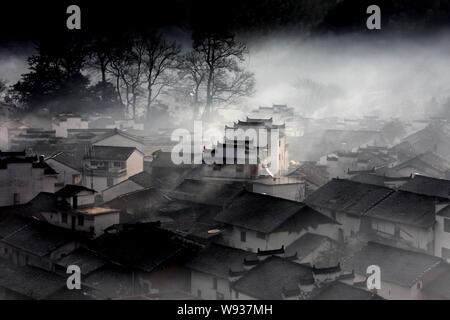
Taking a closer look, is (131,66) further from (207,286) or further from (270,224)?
(207,286)

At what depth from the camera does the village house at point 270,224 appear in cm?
1352

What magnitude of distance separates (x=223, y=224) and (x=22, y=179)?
5804 millimetres

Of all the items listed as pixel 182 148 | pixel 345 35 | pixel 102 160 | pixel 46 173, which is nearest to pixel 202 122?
pixel 182 148

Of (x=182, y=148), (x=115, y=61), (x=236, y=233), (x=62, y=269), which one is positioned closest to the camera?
(x=62, y=269)

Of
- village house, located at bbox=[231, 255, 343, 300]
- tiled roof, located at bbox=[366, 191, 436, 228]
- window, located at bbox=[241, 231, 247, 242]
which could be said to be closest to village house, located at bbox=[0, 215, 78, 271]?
window, located at bbox=[241, 231, 247, 242]

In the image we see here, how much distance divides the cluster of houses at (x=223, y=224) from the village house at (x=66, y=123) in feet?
9.50

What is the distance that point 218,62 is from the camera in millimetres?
26641

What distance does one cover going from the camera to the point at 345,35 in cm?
3597

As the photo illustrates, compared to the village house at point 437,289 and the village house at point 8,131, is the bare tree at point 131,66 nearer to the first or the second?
the village house at point 8,131

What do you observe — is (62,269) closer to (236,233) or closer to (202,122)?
(236,233)

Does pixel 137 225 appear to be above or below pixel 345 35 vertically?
below

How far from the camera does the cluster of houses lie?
1171cm

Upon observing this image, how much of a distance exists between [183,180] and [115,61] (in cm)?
1015

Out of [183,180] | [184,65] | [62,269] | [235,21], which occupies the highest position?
[235,21]
